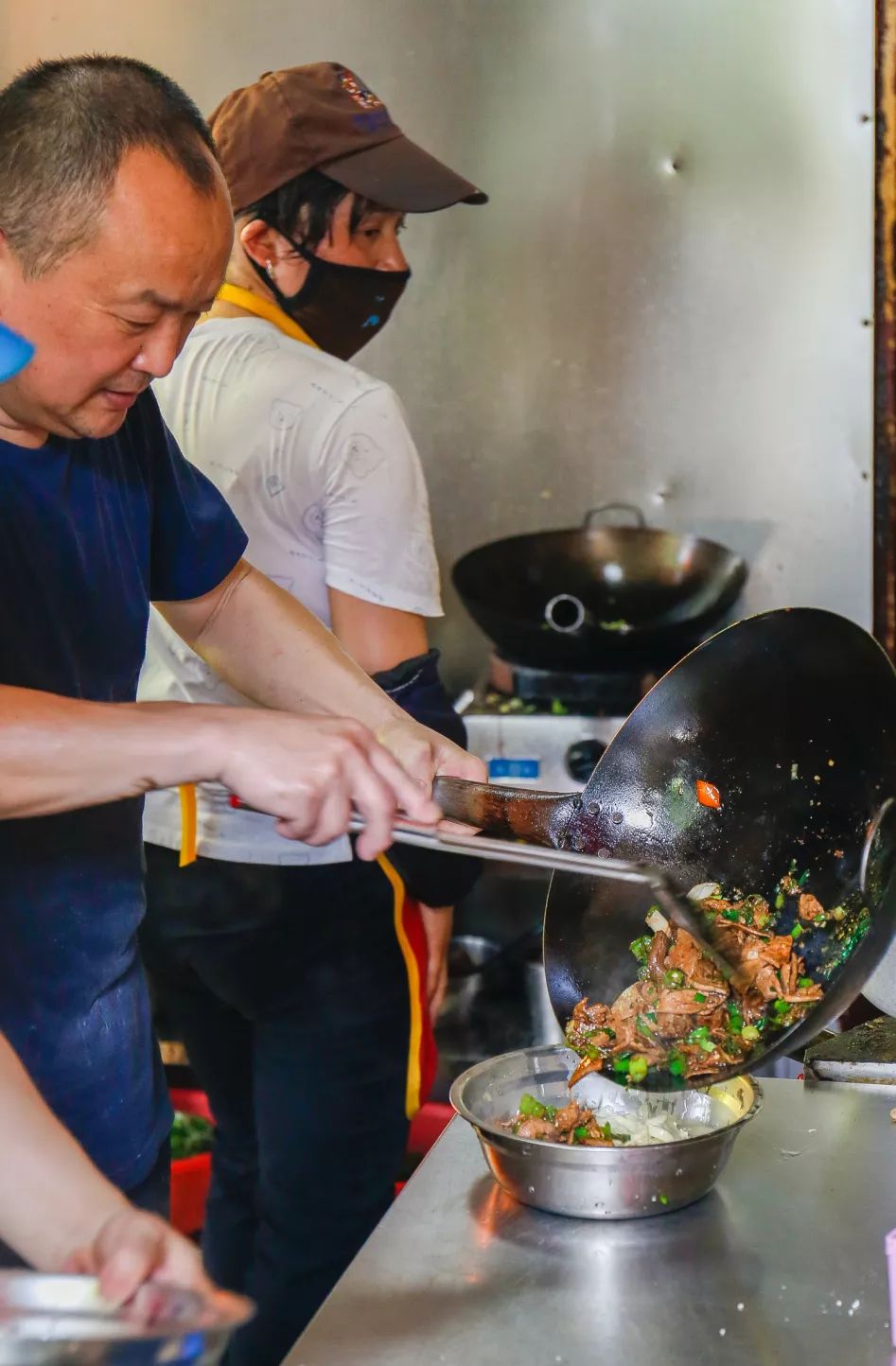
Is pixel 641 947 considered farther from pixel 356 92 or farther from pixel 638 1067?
pixel 356 92

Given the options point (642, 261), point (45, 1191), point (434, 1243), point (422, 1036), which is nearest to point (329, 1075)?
point (422, 1036)

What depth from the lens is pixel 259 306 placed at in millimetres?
2467

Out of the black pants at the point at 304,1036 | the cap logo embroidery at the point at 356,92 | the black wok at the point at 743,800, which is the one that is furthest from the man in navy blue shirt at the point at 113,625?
the cap logo embroidery at the point at 356,92

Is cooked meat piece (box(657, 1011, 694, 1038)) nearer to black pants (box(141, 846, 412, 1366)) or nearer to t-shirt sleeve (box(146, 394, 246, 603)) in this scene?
t-shirt sleeve (box(146, 394, 246, 603))

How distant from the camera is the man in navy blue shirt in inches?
47.4

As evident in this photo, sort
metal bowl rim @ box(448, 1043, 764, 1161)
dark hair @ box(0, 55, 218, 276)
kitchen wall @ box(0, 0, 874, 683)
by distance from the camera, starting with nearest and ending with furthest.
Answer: dark hair @ box(0, 55, 218, 276)
metal bowl rim @ box(448, 1043, 764, 1161)
kitchen wall @ box(0, 0, 874, 683)

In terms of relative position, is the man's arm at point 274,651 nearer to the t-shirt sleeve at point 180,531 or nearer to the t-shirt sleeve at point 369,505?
the t-shirt sleeve at point 180,531

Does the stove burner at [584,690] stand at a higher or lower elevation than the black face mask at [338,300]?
lower

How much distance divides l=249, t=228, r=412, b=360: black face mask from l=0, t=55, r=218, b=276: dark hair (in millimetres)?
1088

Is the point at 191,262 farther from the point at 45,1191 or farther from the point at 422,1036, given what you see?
the point at 422,1036

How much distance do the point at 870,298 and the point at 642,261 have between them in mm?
582

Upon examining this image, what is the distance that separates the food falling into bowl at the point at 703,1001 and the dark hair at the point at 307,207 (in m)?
1.42

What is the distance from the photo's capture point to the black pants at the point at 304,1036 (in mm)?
2340

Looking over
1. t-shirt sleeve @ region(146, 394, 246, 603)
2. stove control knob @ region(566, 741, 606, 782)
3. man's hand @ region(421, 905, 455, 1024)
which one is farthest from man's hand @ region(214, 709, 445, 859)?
stove control knob @ region(566, 741, 606, 782)
